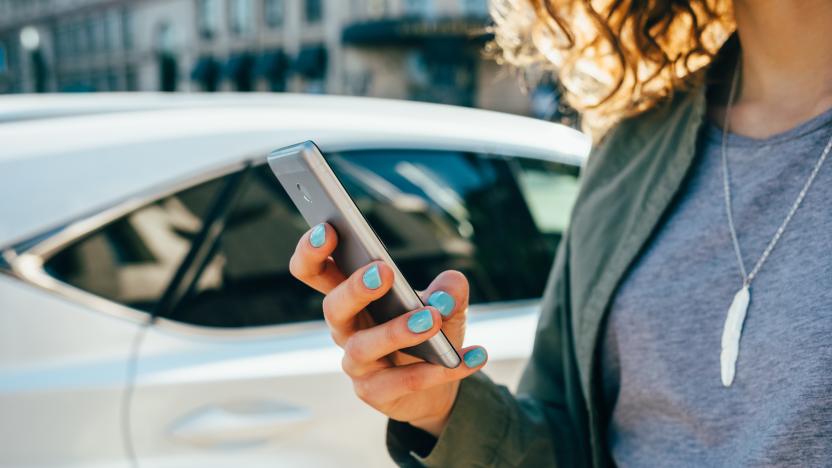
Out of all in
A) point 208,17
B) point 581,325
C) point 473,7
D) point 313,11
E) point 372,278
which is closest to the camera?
point 372,278

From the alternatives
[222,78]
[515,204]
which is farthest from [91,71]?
[515,204]

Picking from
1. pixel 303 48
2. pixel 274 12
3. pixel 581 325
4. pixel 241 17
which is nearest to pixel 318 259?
pixel 581 325

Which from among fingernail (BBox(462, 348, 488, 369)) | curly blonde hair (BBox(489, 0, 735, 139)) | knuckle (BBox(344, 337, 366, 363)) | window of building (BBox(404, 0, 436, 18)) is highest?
curly blonde hair (BBox(489, 0, 735, 139))

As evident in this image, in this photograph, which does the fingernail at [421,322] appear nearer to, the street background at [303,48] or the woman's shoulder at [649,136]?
the woman's shoulder at [649,136]

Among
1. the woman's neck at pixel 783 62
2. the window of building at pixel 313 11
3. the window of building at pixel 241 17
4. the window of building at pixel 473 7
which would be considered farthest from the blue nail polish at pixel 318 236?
the window of building at pixel 241 17

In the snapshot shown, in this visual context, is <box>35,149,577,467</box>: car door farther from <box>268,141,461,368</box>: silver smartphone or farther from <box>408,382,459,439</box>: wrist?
<box>268,141,461,368</box>: silver smartphone

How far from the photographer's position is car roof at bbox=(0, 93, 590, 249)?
5.16 feet

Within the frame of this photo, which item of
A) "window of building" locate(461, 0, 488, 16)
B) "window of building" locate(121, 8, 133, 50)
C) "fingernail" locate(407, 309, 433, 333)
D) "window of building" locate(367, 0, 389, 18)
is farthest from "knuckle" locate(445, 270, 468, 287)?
"window of building" locate(121, 8, 133, 50)

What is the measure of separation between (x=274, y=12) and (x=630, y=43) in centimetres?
2913

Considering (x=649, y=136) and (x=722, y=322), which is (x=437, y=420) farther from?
(x=649, y=136)

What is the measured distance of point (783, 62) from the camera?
107cm

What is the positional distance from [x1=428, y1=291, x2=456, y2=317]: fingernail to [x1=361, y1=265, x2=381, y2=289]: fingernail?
0.11 m

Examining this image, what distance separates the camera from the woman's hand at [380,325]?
80cm

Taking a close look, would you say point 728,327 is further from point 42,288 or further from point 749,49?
point 42,288
